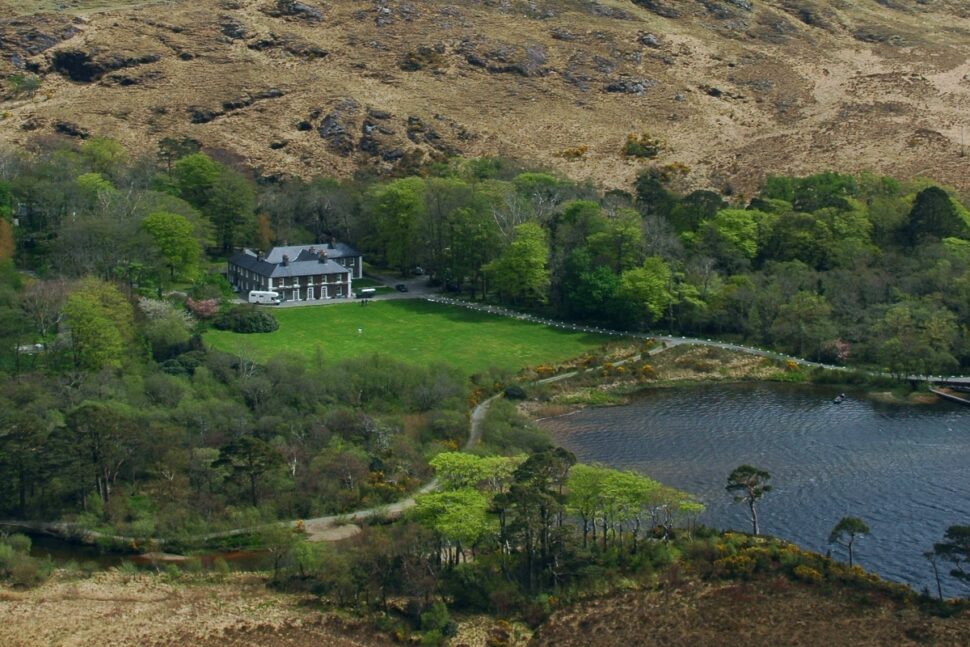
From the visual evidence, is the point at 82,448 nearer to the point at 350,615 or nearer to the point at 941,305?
the point at 350,615

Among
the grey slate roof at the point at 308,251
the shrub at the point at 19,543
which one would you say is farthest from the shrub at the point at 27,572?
the grey slate roof at the point at 308,251

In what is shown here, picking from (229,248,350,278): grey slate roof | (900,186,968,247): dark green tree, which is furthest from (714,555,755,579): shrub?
(900,186,968,247): dark green tree

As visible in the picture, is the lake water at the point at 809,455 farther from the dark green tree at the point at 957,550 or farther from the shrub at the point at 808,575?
the shrub at the point at 808,575

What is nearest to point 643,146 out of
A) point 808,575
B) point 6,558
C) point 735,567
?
point 735,567

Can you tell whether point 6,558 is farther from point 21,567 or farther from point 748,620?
point 748,620

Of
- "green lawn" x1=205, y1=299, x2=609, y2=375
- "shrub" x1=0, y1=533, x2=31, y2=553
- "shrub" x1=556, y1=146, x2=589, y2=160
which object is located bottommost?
"shrub" x1=0, y1=533, x2=31, y2=553

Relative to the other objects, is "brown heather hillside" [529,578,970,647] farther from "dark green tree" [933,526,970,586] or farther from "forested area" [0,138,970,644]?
"dark green tree" [933,526,970,586]

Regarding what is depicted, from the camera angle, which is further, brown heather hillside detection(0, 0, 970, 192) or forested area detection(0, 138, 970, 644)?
brown heather hillside detection(0, 0, 970, 192)

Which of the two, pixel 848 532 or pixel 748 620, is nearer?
pixel 748 620
